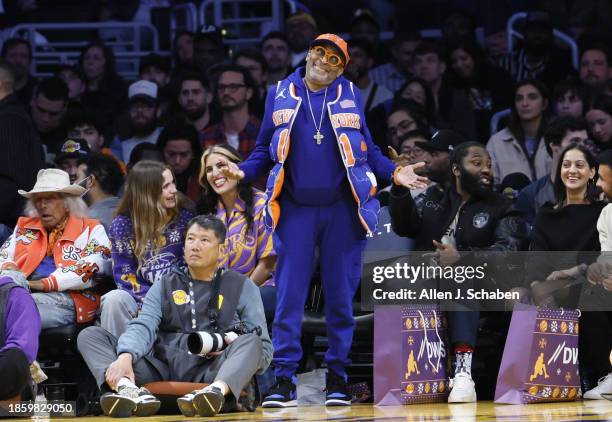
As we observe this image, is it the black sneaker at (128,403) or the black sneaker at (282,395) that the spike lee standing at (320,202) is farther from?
the black sneaker at (128,403)

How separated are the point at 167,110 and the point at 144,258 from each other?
3562 millimetres

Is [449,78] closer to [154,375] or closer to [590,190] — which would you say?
[590,190]

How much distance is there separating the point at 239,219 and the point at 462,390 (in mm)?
1742

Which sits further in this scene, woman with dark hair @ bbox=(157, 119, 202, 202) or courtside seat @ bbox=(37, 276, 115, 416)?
woman with dark hair @ bbox=(157, 119, 202, 202)

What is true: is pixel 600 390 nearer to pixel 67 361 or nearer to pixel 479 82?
pixel 67 361

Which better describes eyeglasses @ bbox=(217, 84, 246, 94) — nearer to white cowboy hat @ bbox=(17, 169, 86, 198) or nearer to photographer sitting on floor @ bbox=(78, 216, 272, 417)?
white cowboy hat @ bbox=(17, 169, 86, 198)

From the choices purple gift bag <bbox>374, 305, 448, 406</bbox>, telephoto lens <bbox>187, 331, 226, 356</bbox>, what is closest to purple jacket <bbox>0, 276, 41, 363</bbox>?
telephoto lens <bbox>187, 331, 226, 356</bbox>

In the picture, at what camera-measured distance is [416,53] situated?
12.4m

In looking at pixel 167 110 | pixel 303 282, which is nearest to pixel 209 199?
pixel 303 282

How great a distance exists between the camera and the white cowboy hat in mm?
8750

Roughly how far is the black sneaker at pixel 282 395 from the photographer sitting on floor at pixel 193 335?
22cm

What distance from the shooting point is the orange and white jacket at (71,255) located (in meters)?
8.55

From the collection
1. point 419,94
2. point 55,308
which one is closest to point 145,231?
point 55,308

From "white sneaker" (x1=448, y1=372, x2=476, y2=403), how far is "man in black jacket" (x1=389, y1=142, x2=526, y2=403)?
4.3 inches
